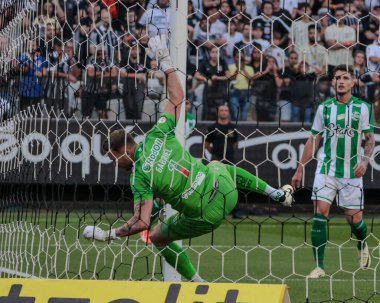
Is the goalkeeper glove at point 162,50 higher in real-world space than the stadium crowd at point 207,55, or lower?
lower

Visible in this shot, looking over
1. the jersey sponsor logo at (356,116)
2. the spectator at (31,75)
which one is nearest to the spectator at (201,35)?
the jersey sponsor logo at (356,116)

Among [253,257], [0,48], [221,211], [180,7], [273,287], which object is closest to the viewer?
[273,287]

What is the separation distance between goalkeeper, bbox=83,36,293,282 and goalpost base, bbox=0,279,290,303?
144cm

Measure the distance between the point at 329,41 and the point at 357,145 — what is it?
9.50 feet

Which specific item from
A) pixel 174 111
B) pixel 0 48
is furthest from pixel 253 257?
pixel 174 111

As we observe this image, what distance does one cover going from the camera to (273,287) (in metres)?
5.64

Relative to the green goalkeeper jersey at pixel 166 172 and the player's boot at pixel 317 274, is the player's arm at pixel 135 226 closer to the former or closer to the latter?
the green goalkeeper jersey at pixel 166 172

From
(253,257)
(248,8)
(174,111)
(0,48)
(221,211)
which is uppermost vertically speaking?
(248,8)

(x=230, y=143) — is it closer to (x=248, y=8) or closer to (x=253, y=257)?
(x=248, y=8)

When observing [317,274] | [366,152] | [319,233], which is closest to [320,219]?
[319,233]

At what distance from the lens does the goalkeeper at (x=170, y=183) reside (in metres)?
7.47

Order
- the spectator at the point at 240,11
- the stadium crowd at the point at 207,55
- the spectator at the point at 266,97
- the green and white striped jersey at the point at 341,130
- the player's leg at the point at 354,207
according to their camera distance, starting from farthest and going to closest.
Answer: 1. the spectator at the point at 266,97
2. the player's leg at the point at 354,207
3. the green and white striped jersey at the point at 341,130
4. the stadium crowd at the point at 207,55
5. the spectator at the point at 240,11

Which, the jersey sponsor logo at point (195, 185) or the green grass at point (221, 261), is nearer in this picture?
the jersey sponsor logo at point (195, 185)

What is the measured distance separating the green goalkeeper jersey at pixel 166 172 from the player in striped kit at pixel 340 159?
5.98 feet
